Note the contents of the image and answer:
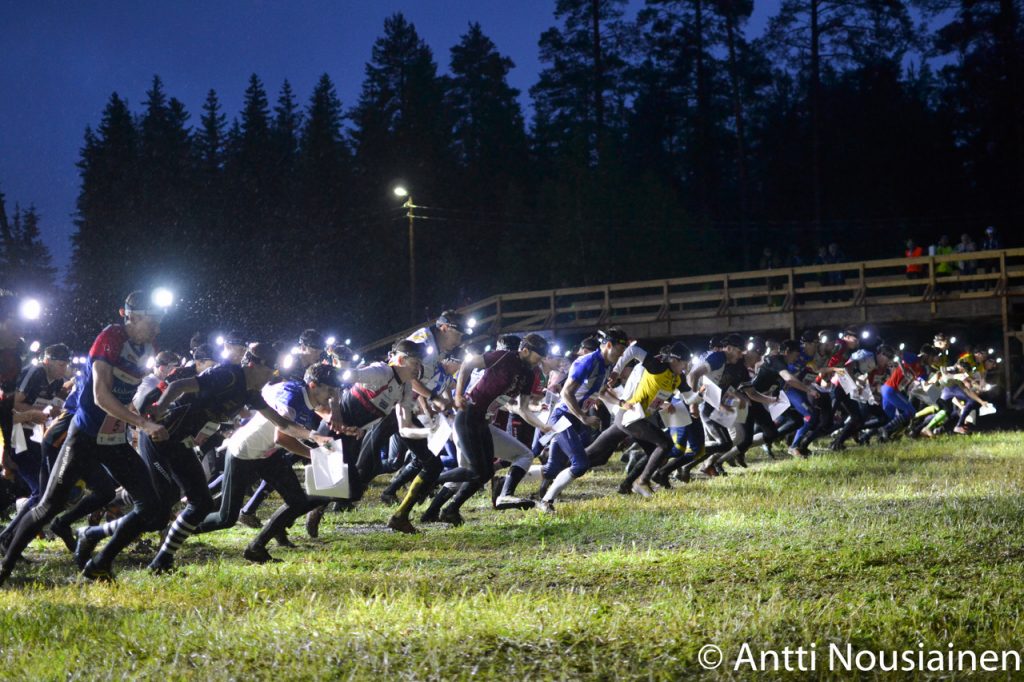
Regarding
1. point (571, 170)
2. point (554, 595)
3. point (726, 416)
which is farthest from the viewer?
point (571, 170)

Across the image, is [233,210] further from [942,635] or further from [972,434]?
[942,635]

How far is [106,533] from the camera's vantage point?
8.41m

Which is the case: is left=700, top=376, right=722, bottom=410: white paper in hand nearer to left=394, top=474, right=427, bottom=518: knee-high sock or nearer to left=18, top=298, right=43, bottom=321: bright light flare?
left=394, top=474, right=427, bottom=518: knee-high sock

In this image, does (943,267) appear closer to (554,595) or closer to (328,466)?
(328,466)

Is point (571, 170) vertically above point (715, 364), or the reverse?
point (571, 170)

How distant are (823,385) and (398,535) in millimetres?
9737

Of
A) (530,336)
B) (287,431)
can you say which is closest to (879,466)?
(530,336)

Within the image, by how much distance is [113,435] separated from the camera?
787cm

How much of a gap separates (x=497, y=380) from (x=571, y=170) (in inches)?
1428

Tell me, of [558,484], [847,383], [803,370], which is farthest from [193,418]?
[847,383]

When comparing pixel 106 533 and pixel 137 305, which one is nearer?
pixel 137 305

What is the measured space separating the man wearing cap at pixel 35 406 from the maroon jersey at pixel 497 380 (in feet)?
12.6

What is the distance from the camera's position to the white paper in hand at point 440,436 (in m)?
A: 11.3

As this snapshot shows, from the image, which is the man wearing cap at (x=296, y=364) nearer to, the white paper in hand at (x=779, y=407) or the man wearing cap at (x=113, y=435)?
the man wearing cap at (x=113, y=435)
